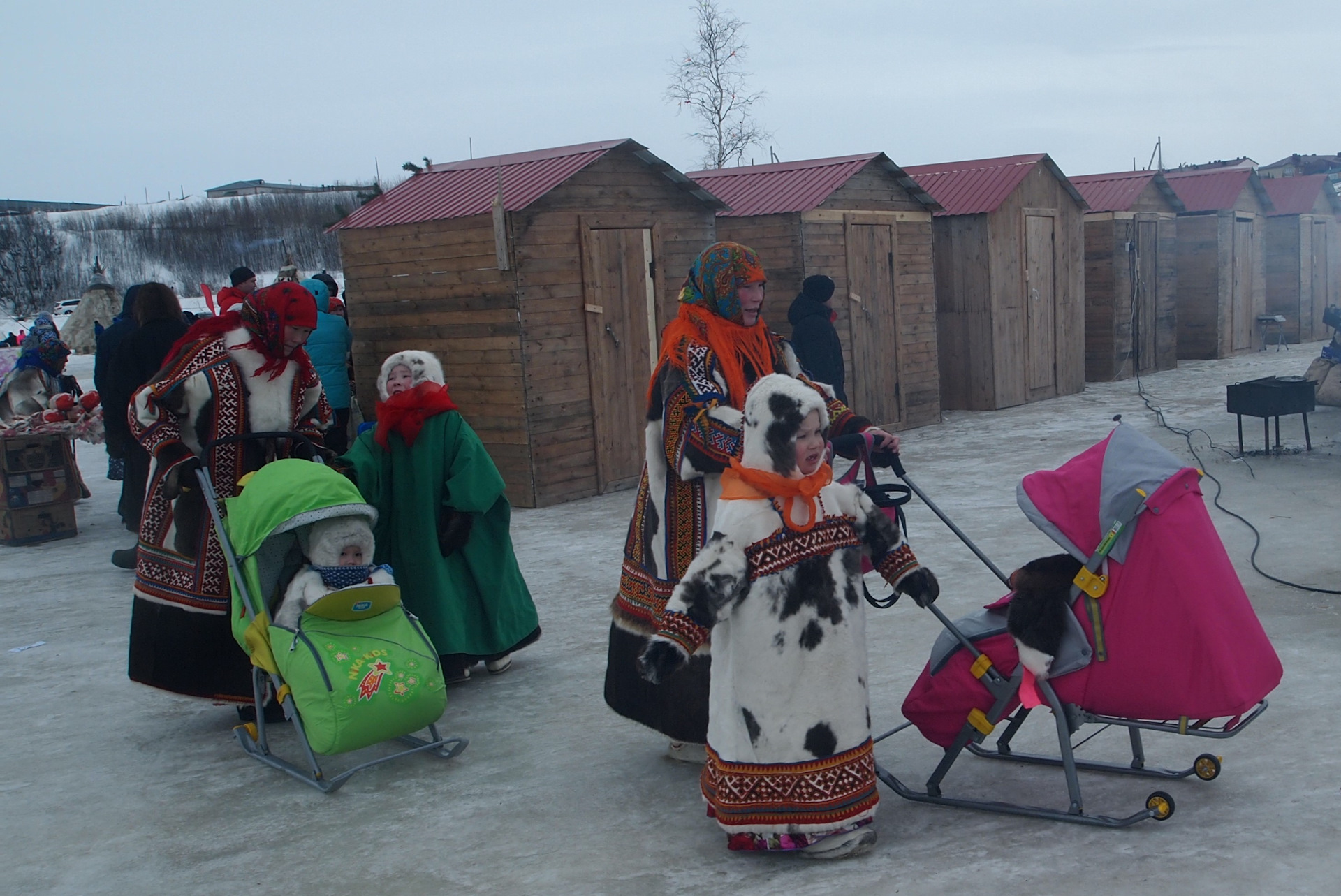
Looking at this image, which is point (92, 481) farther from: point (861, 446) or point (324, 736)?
point (861, 446)

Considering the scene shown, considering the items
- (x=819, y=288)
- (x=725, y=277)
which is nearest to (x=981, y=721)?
(x=725, y=277)

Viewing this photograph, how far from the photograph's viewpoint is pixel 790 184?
1225cm

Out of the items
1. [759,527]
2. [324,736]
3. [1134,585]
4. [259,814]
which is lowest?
[259,814]

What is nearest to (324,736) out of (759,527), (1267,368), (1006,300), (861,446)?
(759,527)

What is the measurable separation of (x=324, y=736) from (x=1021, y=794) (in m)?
2.22

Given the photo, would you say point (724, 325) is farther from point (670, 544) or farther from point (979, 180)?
point (979, 180)

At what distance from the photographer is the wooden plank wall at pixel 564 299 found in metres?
8.95

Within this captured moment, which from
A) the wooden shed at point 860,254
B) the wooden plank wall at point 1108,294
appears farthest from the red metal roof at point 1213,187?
the wooden shed at point 860,254

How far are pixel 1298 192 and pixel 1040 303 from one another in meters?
10.3

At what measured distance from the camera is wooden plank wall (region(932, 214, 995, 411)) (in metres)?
14.1

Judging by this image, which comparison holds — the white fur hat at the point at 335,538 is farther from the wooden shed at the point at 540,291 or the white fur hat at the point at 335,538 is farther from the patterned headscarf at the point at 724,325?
the wooden shed at the point at 540,291

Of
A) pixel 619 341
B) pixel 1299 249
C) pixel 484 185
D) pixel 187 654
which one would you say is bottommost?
pixel 187 654

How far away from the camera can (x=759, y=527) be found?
325 centimetres

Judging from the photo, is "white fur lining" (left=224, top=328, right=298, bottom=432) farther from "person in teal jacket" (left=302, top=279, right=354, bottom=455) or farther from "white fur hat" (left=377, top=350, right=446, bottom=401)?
"person in teal jacket" (left=302, top=279, right=354, bottom=455)
